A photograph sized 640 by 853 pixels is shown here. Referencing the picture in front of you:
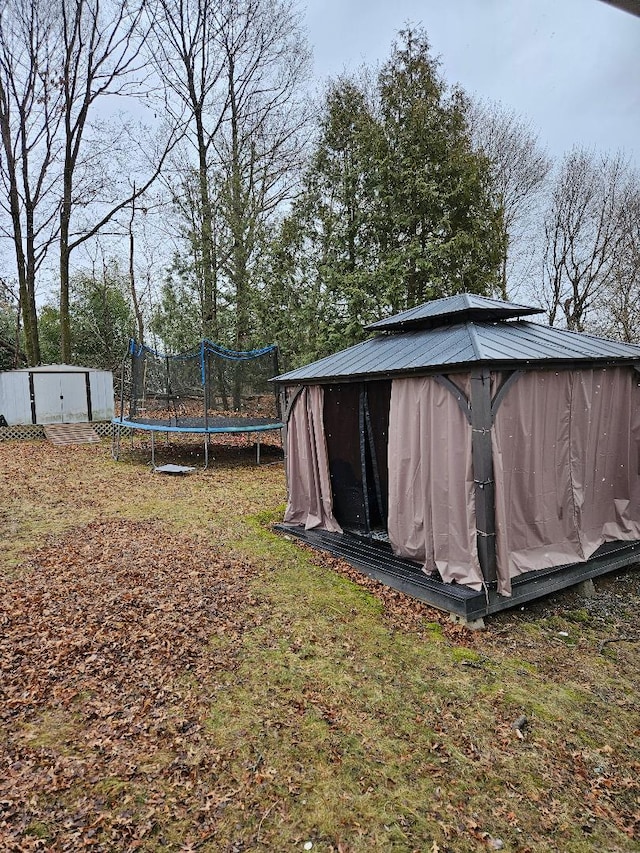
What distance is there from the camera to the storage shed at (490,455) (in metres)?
4.30

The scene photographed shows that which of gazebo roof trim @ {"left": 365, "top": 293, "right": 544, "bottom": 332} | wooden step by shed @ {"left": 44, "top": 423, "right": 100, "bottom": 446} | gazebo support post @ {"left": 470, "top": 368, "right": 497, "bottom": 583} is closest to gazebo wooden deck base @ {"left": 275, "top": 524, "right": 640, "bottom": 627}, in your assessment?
gazebo support post @ {"left": 470, "top": 368, "right": 497, "bottom": 583}

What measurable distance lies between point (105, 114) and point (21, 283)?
6.22 metres

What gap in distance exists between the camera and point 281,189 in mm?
16500

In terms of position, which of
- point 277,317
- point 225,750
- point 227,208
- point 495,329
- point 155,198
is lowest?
point 225,750

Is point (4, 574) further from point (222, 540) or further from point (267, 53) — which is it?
point (267, 53)

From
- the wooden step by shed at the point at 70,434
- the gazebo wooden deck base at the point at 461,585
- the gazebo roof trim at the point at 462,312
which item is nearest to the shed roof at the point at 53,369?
the wooden step by shed at the point at 70,434

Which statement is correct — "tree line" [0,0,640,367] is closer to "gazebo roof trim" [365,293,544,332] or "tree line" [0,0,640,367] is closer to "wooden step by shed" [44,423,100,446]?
"wooden step by shed" [44,423,100,446]

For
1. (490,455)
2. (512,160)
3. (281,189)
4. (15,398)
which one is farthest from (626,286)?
(15,398)

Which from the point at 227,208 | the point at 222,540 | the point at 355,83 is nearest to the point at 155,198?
the point at 227,208

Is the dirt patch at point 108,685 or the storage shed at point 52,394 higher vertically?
the storage shed at point 52,394

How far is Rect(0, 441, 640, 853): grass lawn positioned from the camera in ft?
7.61

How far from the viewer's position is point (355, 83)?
13.2 meters

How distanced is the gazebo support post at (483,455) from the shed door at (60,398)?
43.9ft

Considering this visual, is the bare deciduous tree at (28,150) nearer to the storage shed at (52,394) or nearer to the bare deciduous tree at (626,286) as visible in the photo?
the storage shed at (52,394)
